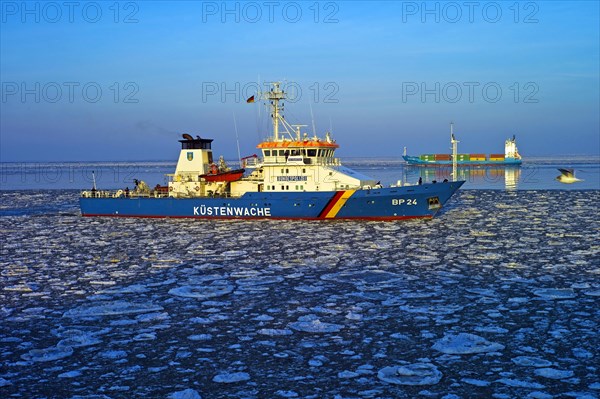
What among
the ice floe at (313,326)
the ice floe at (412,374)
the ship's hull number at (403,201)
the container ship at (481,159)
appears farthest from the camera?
the container ship at (481,159)

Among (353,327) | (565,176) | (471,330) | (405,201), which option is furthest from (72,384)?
(565,176)

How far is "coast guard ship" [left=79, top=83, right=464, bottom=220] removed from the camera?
2597cm

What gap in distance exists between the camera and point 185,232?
933 inches

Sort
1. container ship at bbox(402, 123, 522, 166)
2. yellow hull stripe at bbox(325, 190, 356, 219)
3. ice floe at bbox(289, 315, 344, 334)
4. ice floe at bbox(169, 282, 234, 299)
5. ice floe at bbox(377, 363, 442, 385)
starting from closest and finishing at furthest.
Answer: ice floe at bbox(377, 363, 442, 385) → ice floe at bbox(289, 315, 344, 334) → ice floe at bbox(169, 282, 234, 299) → yellow hull stripe at bbox(325, 190, 356, 219) → container ship at bbox(402, 123, 522, 166)

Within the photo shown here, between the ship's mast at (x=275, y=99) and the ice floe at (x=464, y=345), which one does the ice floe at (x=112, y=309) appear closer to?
the ice floe at (x=464, y=345)

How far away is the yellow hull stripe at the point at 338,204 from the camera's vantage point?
84.4ft

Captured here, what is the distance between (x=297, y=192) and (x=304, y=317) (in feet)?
53.2

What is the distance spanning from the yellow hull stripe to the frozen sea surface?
5.30m

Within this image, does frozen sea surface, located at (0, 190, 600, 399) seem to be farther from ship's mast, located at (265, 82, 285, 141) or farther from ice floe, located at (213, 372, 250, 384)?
ship's mast, located at (265, 82, 285, 141)

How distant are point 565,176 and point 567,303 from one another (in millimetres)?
50004

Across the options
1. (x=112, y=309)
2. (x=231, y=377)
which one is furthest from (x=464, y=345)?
(x=112, y=309)

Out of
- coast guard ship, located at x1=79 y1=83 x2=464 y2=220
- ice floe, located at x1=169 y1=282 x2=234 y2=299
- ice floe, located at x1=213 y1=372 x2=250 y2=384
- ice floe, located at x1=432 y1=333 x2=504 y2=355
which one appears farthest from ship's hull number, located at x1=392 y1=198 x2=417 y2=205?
ice floe, located at x1=213 y1=372 x2=250 y2=384

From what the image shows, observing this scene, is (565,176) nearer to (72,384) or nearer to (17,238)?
(17,238)

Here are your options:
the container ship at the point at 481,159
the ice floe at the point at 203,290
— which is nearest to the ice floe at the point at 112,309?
the ice floe at the point at 203,290
